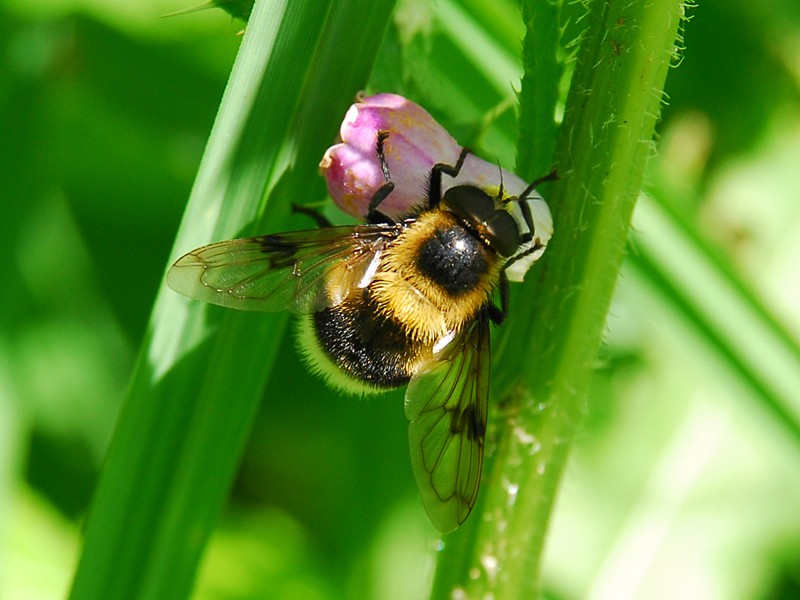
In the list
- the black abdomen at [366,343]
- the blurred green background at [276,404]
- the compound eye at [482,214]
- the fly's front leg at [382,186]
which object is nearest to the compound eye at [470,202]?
the compound eye at [482,214]

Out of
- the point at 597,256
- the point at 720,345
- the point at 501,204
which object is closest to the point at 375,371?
the point at 501,204

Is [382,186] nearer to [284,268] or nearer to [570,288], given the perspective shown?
[284,268]

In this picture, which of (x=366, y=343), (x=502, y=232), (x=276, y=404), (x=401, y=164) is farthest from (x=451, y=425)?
(x=276, y=404)

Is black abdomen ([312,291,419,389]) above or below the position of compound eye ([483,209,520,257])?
below

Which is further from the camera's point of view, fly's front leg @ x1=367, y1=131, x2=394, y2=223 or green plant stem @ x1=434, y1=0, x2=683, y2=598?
fly's front leg @ x1=367, y1=131, x2=394, y2=223

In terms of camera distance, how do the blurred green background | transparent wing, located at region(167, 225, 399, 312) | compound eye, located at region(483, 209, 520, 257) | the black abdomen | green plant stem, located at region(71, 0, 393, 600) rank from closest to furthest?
green plant stem, located at region(71, 0, 393, 600) → transparent wing, located at region(167, 225, 399, 312) → compound eye, located at region(483, 209, 520, 257) → the black abdomen → the blurred green background

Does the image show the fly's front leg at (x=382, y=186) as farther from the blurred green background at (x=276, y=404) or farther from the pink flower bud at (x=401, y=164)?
the blurred green background at (x=276, y=404)

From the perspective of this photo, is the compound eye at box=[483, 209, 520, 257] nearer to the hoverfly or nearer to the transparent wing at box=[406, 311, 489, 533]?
the hoverfly

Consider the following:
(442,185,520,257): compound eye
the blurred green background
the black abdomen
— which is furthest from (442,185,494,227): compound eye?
the blurred green background
